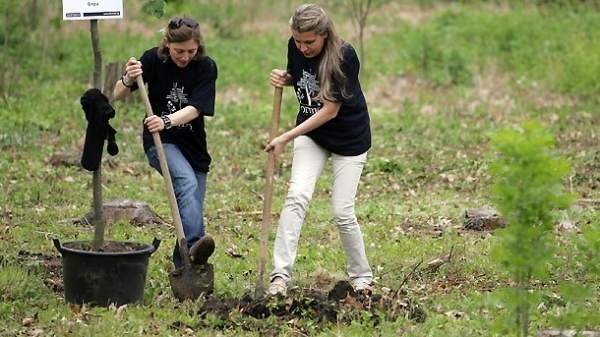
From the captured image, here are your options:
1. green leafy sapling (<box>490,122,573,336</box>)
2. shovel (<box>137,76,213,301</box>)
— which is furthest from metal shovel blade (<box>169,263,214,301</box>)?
green leafy sapling (<box>490,122,573,336</box>)

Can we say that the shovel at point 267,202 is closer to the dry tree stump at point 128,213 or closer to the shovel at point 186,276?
the shovel at point 186,276

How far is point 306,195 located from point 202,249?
0.71 meters

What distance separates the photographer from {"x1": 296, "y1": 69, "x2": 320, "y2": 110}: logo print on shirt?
23.8 ft

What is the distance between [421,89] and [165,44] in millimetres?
10323

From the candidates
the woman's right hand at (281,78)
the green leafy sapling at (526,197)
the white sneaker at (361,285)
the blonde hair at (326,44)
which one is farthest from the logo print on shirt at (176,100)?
the green leafy sapling at (526,197)

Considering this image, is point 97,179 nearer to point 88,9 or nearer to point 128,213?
point 88,9

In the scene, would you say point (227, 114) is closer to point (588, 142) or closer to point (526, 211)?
point (588, 142)

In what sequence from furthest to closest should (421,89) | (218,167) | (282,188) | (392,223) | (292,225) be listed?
(421,89), (218,167), (282,188), (392,223), (292,225)

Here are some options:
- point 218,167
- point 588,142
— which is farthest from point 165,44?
point 588,142

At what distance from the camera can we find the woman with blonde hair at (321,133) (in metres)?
7.13

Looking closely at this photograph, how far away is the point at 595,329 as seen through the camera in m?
6.84

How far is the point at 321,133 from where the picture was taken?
736 centimetres

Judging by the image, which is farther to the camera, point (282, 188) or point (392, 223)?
point (282, 188)

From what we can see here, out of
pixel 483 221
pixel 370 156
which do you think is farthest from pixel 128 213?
pixel 370 156
